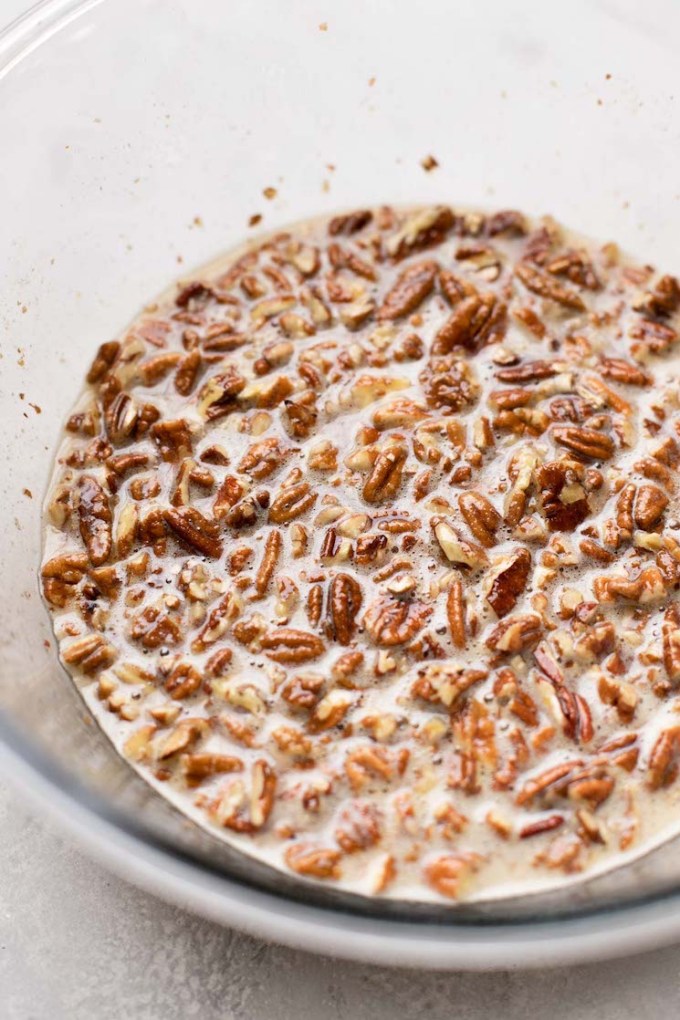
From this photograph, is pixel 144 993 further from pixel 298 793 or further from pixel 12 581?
pixel 12 581

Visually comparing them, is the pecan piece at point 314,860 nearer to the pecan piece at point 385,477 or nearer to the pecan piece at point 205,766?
the pecan piece at point 205,766

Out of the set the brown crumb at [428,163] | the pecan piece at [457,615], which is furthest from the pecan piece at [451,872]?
the brown crumb at [428,163]

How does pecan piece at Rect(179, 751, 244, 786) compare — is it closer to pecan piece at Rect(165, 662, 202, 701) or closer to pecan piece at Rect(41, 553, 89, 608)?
pecan piece at Rect(165, 662, 202, 701)

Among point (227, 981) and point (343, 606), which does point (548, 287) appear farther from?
point (227, 981)

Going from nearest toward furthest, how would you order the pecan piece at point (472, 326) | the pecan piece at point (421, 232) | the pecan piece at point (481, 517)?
the pecan piece at point (481, 517)
the pecan piece at point (472, 326)
the pecan piece at point (421, 232)

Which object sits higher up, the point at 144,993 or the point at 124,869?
the point at 124,869

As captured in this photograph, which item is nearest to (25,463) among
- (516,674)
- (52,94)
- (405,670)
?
(52,94)
